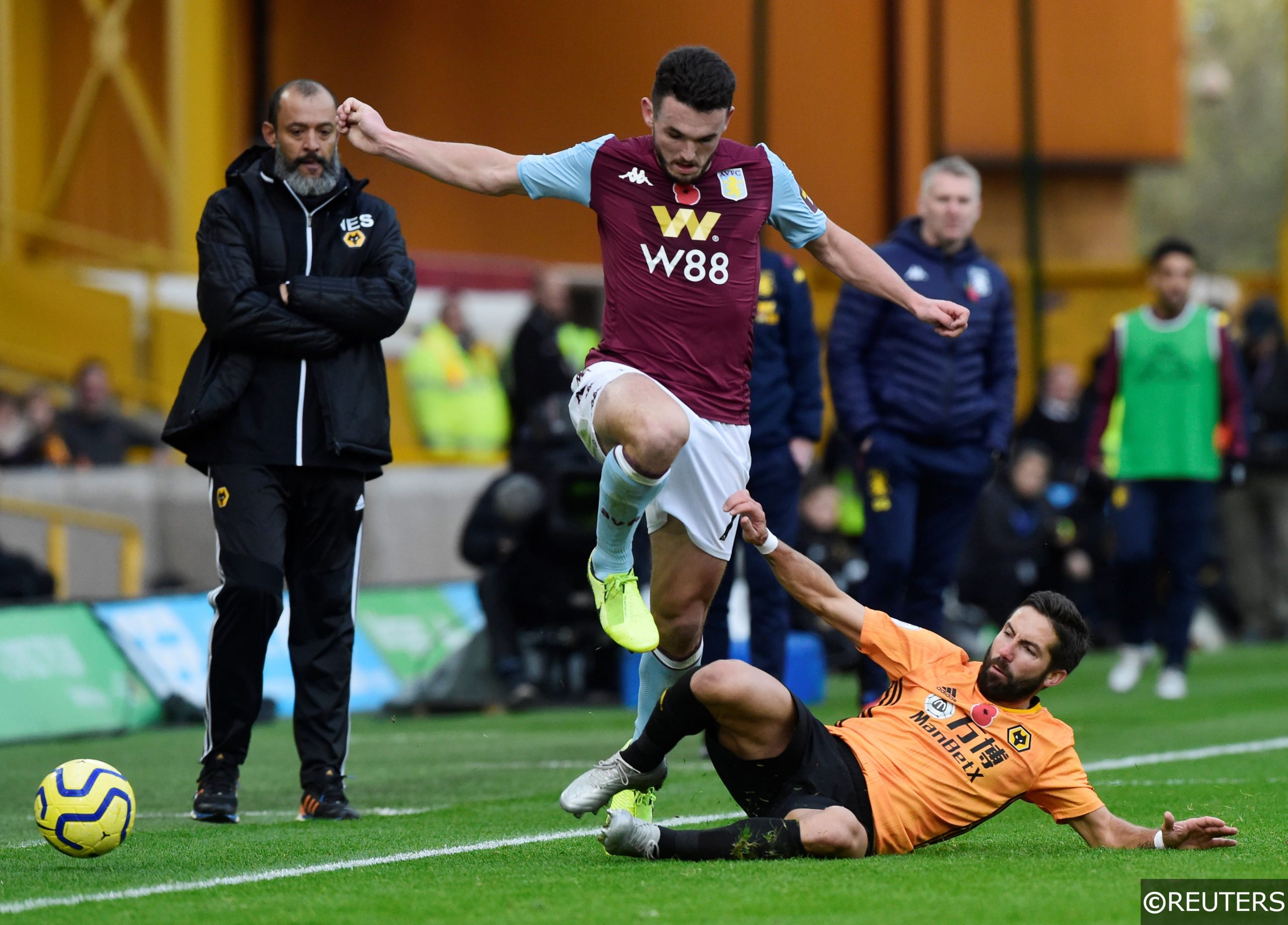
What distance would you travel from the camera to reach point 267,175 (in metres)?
7.12

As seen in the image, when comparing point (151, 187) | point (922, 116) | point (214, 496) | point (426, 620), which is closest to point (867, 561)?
point (214, 496)

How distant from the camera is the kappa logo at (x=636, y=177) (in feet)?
20.8

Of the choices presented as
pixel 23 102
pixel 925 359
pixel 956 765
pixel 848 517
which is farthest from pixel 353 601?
pixel 23 102

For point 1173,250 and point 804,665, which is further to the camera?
point 1173,250

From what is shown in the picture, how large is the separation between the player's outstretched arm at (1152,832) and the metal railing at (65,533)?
873 cm

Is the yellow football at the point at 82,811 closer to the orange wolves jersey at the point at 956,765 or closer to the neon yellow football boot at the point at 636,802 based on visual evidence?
the neon yellow football boot at the point at 636,802

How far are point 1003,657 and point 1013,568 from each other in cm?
974

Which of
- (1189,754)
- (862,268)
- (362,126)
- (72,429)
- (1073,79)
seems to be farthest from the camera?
(1073,79)

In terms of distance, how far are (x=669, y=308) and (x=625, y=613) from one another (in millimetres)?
1012

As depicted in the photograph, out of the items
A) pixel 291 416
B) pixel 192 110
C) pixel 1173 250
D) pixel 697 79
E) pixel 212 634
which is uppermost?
pixel 192 110

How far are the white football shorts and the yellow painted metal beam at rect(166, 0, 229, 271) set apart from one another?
12196 mm

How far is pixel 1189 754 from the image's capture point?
8508 mm

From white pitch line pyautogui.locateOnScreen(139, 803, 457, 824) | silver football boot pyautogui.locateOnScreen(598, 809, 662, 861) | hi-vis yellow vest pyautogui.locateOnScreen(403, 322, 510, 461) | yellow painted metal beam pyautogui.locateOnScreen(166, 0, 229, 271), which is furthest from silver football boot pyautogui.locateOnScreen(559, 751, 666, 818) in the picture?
yellow painted metal beam pyautogui.locateOnScreen(166, 0, 229, 271)

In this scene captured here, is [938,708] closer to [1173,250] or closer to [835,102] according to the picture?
[1173,250]
